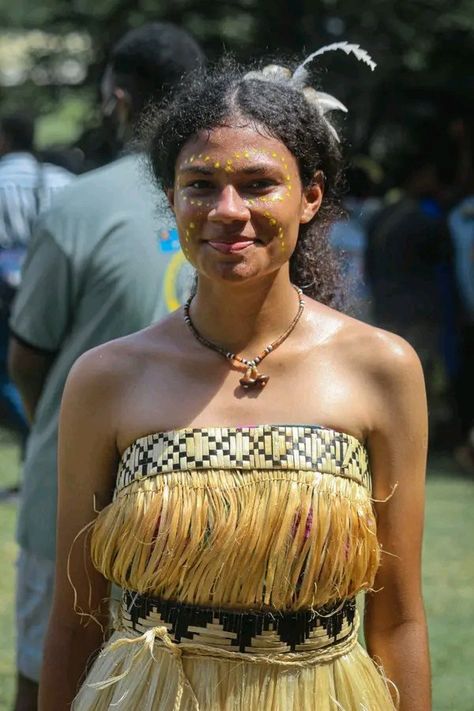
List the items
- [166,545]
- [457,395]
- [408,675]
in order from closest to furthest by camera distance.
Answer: [166,545], [408,675], [457,395]

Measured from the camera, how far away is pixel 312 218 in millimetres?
2730

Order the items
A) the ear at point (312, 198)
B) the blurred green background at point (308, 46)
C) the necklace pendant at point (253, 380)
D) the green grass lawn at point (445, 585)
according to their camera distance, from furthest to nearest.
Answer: the blurred green background at point (308, 46) < the green grass lawn at point (445, 585) < the ear at point (312, 198) < the necklace pendant at point (253, 380)

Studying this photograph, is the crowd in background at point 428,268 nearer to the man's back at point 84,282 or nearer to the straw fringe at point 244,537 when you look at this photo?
the man's back at point 84,282

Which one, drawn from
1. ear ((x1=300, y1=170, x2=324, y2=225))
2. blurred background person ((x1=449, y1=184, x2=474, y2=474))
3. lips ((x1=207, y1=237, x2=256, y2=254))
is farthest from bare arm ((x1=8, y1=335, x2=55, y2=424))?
blurred background person ((x1=449, y1=184, x2=474, y2=474))

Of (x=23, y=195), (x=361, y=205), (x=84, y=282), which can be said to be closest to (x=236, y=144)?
(x=84, y=282)

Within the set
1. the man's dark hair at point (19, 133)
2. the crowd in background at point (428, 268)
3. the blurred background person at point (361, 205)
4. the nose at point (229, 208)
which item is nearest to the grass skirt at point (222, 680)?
the nose at point (229, 208)

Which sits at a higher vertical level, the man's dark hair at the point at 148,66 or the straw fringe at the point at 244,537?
the man's dark hair at the point at 148,66

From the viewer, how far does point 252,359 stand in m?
2.53

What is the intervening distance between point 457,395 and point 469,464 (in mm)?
767

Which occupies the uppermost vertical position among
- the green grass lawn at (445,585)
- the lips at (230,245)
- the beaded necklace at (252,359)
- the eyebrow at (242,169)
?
the eyebrow at (242,169)

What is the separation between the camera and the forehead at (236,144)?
2.46 meters

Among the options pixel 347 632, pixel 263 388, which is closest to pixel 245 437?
pixel 263 388

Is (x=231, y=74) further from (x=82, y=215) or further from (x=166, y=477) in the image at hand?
(x=82, y=215)

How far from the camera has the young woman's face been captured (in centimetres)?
242
